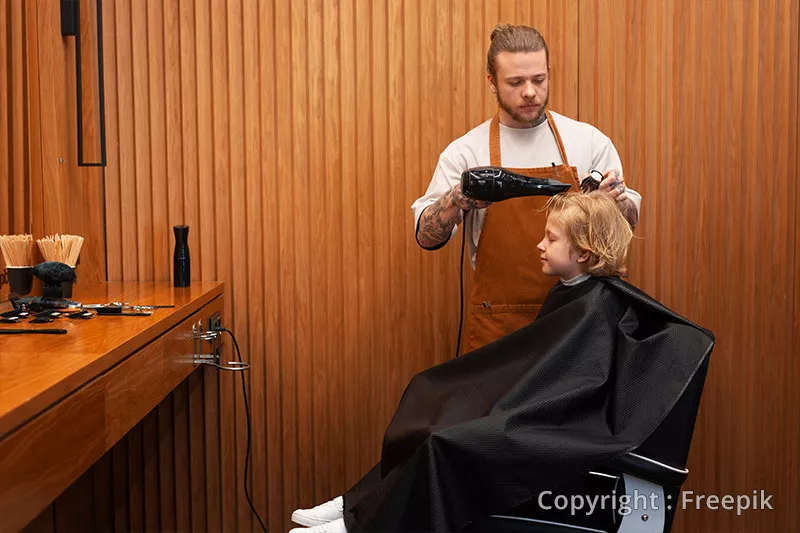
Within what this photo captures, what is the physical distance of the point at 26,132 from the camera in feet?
7.40

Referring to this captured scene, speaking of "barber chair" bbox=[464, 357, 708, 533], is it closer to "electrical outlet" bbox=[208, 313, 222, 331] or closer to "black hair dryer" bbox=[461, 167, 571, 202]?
"black hair dryer" bbox=[461, 167, 571, 202]

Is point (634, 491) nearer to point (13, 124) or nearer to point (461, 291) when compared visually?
point (461, 291)

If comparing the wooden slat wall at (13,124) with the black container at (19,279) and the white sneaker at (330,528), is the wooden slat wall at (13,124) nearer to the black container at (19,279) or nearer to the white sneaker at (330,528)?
the black container at (19,279)

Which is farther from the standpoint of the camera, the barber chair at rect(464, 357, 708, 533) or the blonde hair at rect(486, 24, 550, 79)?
the blonde hair at rect(486, 24, 550, 79)

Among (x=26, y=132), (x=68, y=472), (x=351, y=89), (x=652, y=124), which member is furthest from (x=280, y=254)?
(x=68, y=472)

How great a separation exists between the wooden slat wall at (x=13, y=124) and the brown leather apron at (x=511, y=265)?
135 cm

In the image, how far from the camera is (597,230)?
217cm

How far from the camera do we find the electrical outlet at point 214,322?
2.66 m

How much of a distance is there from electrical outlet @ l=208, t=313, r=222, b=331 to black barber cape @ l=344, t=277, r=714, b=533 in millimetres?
806

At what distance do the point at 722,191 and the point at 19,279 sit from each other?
240cm

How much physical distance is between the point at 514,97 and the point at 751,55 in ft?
3.68

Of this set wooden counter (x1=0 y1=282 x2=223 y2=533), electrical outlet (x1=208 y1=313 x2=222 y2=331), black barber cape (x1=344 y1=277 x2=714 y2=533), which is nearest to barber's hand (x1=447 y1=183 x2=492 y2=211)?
black barber cape (x1=344 y1=277 x2=714 y2=533)

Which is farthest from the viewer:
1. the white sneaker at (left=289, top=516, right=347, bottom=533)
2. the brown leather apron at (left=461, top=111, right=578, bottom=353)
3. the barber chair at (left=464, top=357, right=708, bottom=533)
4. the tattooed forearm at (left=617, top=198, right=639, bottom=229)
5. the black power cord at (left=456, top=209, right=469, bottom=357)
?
the black power cord at (left=456, top=209, right=469, bottom=357)

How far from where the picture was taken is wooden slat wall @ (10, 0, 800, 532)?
9.51 ft
